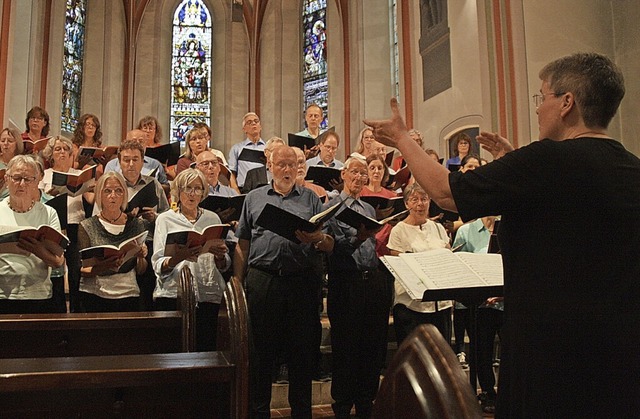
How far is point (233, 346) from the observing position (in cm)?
190

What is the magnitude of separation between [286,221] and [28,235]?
130 centimetres

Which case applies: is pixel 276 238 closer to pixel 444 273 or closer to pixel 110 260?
pixel 110 260

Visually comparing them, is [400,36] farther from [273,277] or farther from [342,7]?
[273,277]

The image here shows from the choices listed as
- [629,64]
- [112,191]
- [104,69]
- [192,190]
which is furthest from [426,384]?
[104,69]

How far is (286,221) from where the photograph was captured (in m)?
3.08

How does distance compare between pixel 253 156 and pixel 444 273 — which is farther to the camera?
pixel 253 156

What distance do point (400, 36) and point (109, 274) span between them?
8733 mm

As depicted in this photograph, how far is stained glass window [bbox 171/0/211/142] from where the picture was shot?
15.7 meters

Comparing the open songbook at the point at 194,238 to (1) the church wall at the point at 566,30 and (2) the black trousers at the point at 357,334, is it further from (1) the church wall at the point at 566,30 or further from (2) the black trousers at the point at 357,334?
(1) the church wall at the point at 566,30

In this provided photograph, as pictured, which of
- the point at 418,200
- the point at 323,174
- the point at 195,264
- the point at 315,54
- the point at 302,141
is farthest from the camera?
the point at 315,54

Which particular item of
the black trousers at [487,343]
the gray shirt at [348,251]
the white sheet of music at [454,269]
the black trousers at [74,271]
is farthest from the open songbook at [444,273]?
the black trousers at [74,271]

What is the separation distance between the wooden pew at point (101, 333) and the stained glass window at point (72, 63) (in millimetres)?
11474

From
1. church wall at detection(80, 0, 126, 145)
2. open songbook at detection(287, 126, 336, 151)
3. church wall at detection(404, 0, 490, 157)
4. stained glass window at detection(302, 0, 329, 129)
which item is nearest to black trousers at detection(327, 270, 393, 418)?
open songbook at detection(287, 126, 336, 151)

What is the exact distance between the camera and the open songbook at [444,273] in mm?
2482
